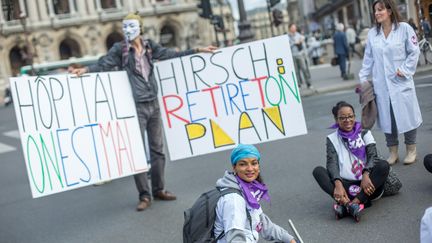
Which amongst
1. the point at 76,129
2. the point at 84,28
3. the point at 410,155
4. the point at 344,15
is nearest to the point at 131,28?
the point at 76,129

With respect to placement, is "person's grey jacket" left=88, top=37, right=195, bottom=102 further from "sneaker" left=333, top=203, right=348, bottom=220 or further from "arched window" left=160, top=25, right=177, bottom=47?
"arched window" left=160, top=25, right=177, bottom=47

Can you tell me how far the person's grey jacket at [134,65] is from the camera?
5.41 meters

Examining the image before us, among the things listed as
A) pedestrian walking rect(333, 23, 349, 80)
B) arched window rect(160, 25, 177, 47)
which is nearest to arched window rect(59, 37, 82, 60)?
arched window rect(160, 25, 177, 47)

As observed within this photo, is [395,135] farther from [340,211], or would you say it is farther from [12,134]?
[12,134]

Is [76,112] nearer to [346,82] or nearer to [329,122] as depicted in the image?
[329,122]

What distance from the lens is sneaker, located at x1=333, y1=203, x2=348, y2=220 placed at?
4215mm

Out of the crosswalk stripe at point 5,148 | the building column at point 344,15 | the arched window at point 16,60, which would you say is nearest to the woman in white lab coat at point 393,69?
the crosswalk stripe at point 5,148

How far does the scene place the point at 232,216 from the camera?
9.22ft

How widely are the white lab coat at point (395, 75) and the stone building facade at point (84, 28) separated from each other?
5114cm

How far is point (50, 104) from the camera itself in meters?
5.08

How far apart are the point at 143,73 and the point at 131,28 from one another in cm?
44

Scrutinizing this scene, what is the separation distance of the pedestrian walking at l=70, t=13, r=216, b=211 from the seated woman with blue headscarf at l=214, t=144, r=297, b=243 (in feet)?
8.36

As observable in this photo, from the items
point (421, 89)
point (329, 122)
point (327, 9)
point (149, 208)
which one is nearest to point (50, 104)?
point (149, 208)

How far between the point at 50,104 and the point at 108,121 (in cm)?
57
